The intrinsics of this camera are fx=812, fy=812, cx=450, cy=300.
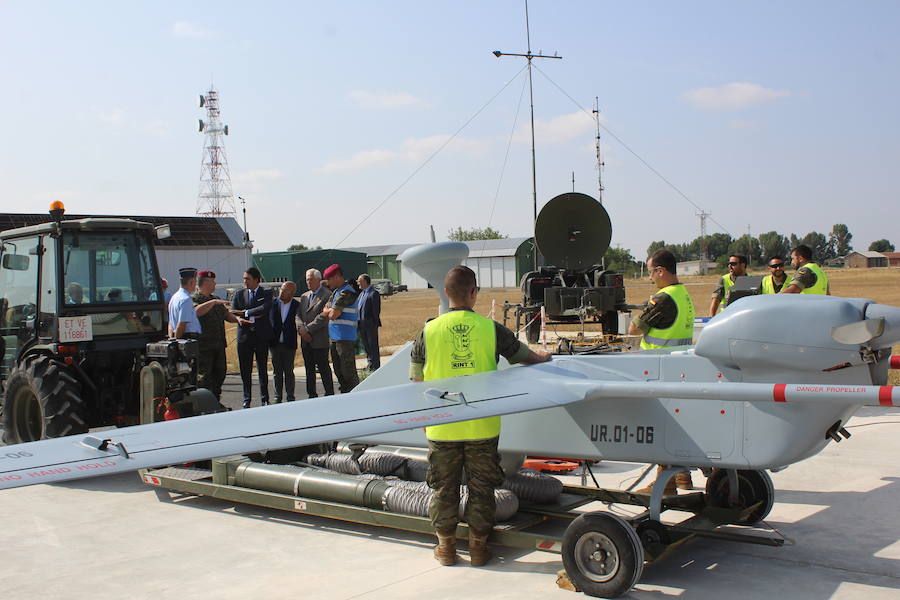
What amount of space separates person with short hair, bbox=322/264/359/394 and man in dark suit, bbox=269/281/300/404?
571 millimetres

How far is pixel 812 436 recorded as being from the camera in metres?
4.62

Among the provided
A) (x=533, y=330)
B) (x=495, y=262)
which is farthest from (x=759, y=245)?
(x=533, y=330)

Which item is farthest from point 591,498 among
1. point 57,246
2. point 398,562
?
point 57,246

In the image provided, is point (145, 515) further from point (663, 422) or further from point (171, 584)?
point (663, 422)

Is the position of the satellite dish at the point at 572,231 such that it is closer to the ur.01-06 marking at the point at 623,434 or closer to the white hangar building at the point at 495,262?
the ur.01-06 marking at the point at 623,434

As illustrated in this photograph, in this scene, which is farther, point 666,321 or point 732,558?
point 666,321

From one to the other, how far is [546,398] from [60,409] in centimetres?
499

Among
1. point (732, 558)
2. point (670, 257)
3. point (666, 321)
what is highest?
point (670, 257)

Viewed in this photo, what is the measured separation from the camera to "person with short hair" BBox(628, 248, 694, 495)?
5.91 m

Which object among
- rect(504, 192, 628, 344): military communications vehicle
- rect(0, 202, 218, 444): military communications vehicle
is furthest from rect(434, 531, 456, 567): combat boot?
rect(504, 192, 628, 344): military communications vehicle

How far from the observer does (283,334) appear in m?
10.7

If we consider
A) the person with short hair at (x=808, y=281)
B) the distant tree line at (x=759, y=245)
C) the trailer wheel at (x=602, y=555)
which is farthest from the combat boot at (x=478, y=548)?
the distant tree line at (x=759, y=245)

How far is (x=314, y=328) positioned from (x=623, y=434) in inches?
243

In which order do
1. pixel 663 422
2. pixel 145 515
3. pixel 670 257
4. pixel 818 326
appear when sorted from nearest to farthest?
pixel 818 326 → pixel 663 422 → pixel 670 257 → pixel 145 515
